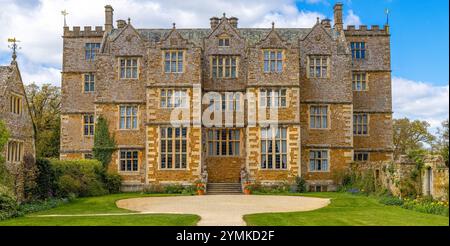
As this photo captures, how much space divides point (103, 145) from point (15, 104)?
34.2 feet

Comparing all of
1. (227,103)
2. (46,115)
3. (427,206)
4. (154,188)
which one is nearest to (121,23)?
(227,103)

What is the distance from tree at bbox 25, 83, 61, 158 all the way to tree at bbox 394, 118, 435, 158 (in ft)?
105

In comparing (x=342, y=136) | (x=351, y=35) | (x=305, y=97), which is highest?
(x=351, y=35)

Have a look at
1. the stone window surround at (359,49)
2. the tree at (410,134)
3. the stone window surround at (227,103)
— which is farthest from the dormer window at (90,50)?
the tree at (410,134)

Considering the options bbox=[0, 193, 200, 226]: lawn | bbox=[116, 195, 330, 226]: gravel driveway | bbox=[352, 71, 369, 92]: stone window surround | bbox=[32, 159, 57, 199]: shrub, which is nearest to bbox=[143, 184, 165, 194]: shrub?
bbox=[116, 195, 330, 226]: gravel driveway

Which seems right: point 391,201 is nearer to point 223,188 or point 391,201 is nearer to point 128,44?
point 223,188

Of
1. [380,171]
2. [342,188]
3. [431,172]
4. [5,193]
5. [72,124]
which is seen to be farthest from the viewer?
[72,124]

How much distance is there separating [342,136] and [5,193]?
21636 millimetres

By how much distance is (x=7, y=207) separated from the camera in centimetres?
2105

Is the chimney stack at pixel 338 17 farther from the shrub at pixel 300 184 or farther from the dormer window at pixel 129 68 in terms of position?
the dormer window at pixel 129 68

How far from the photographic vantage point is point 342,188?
35125 millimetres

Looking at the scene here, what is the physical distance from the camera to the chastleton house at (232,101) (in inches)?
1373
